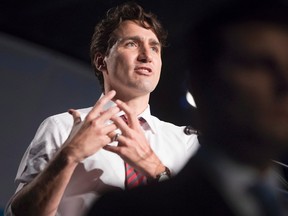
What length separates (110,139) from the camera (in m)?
1.23

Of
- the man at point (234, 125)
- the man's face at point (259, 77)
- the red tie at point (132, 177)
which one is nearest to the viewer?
the man at point (234, 125)

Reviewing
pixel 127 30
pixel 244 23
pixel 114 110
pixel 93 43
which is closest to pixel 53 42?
pixel 93 43

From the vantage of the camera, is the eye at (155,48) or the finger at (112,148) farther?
the eye at (155,48)

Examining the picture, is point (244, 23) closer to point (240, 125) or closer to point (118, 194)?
point (240, 125)

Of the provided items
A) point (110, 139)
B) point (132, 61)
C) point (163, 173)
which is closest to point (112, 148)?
point (110, 139)

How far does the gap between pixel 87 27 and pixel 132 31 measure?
0.22 m

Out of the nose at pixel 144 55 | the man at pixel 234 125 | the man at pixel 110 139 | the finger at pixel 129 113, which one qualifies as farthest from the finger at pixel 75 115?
the man at pixel 234 125

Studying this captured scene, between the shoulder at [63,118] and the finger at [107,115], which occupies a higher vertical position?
the finger at [107,115]

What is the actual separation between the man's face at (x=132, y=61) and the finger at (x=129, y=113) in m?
0.08

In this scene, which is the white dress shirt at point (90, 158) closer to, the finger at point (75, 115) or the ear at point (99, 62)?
the finger at point (75, 115)

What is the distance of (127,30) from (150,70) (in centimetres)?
12

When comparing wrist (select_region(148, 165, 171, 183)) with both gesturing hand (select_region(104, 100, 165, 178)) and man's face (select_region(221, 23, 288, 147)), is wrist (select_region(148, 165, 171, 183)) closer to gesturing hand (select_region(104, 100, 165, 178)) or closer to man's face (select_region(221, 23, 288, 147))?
gesturing hand (select_region(104, 100, 165, 178))

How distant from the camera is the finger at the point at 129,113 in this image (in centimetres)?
125

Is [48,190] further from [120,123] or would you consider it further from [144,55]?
[144,55]
